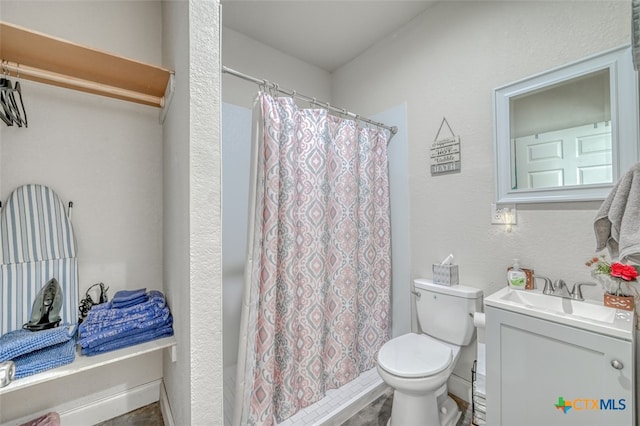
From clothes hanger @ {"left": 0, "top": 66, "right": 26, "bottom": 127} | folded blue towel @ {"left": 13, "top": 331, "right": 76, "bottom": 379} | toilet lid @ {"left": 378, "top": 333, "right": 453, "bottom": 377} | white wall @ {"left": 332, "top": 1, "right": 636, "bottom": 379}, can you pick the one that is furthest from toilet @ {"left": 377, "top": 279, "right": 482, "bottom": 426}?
clothes hanger @ {"left": 0, "top": 66, "right": 26, "bottom": 127}

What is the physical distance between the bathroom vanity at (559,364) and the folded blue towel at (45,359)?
6.00ft

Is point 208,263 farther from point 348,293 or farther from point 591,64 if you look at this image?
point 591,64

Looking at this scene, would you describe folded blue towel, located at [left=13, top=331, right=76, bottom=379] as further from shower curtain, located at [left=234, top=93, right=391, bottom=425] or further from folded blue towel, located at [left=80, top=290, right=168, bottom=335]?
shower curtain, located at [left=234, top=93, right=391, bottom=425]

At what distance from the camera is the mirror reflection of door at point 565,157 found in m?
1.23

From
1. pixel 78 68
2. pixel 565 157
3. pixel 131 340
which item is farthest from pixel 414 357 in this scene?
pixel 78 68

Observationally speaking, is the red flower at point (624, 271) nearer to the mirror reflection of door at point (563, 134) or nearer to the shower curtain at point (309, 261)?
the mirror reflection of door at point (563, 134)

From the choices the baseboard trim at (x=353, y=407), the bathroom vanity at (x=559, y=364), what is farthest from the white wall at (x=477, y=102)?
the baseboard trim at (x=353, y=407)

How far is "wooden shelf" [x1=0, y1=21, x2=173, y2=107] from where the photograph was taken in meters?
1.03

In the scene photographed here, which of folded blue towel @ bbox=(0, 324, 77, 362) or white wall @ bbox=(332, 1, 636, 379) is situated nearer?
folded blue towel @ bbox=(0, 324, 77, 362)

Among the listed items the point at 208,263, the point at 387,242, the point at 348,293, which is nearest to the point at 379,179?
the point at 387,242

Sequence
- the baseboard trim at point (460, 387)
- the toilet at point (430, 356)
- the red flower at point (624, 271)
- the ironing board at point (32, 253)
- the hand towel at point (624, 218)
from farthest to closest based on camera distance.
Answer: the baseboard trim at point (460, 387) < the toilet at point (430, 356) < the ironing board at point (32, 253) < the red flower at point (624, 271) < the hand towel at point (624, 218)

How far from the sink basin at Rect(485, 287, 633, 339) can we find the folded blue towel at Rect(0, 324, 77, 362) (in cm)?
190

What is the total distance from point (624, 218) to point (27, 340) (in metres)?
2.23

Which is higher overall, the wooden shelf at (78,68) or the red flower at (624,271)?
the wooden shelf at (78,68)
